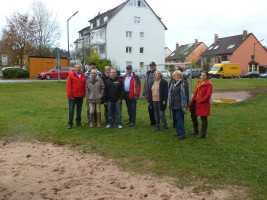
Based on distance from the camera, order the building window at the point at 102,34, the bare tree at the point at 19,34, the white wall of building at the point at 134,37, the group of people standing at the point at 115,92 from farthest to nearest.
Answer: the building window at the point at 102,34, the white wall of building at the point at 134,37, the bare tree at the point at 19,34, the group of people standing at the point at 115,92

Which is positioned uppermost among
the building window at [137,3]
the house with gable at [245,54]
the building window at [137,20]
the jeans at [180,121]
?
the building window at [137,3]

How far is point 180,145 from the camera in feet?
20.9

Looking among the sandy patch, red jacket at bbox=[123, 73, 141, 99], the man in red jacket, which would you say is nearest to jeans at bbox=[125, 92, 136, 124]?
red jacket at bbox=[123, 73, 141, 99]

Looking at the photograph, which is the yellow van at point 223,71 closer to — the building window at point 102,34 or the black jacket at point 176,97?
the building window at point 102,34

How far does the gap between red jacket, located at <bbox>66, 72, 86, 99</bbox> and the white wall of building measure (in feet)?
120

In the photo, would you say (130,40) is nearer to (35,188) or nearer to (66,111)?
(66,111)

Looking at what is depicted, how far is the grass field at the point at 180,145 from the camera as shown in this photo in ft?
15.2

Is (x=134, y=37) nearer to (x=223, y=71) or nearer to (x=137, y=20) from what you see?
(x=137, y=20)

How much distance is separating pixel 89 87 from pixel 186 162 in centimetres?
412

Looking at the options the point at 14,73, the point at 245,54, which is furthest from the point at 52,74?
the point at 245,54

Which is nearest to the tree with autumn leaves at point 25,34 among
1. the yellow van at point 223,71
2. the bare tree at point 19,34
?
the bare tree at point 19,34

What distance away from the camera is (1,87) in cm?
2064

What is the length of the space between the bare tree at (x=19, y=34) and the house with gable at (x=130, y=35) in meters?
8.21

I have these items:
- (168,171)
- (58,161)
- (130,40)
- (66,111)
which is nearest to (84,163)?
(58,161)
